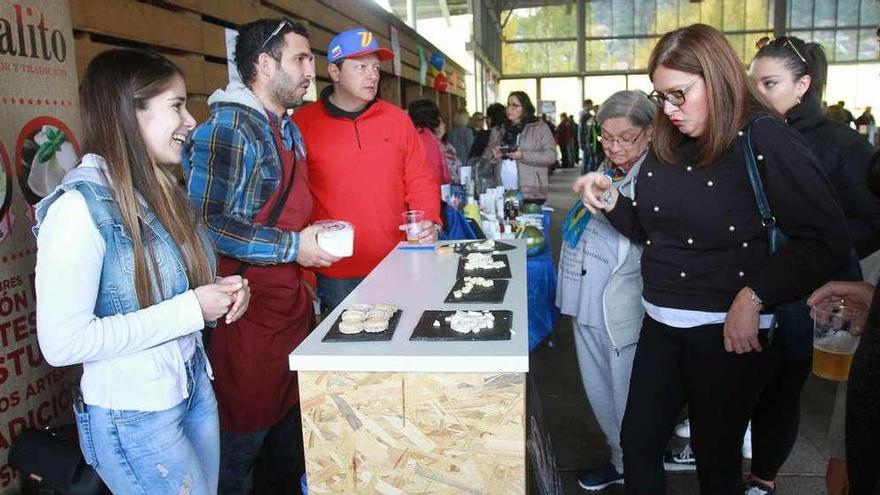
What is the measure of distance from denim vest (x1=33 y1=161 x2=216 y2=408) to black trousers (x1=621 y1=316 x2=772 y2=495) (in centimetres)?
129

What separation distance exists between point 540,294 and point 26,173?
105 inches

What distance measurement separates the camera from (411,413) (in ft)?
4.97

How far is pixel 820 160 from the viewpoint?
2.21 m

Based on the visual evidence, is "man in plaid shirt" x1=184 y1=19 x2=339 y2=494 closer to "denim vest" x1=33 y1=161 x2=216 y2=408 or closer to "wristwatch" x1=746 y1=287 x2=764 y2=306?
"denim vest" x1=33 y1=161 x2=216 y2=408

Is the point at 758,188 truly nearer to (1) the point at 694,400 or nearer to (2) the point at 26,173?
(1) the point at 694,400

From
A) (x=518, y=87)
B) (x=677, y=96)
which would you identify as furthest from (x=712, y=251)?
Result: (x=518, y=87)

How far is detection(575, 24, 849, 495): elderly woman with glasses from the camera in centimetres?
164

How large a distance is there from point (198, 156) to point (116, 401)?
Result: 2.81 feet

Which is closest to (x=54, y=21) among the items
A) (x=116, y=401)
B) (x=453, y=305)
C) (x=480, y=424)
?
(x=116, y=401)

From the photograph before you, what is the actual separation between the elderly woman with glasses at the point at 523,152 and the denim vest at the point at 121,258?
4.49 m

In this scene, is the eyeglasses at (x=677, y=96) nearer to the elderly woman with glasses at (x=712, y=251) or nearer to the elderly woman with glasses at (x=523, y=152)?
the elderly woman with glasses at (x=712, y=251)

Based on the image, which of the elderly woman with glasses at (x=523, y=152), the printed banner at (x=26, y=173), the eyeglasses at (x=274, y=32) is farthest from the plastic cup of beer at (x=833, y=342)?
the elderly woman with glasses at (x=523, y=152)

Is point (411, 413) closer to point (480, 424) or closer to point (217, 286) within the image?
point (480, 424)

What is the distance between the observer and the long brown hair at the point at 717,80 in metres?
1.67
